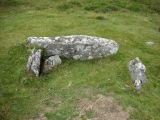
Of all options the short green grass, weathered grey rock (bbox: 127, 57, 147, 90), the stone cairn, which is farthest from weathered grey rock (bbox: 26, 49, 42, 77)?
weathered grey rock (bbox: 127, 57, 147, 90)

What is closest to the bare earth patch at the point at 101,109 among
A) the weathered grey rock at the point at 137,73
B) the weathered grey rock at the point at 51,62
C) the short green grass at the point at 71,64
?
the short green grass at the point at 71,64

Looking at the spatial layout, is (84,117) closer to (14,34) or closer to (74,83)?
(74,83)

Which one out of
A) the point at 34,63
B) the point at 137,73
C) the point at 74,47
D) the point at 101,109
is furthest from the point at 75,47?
the point at 101,109

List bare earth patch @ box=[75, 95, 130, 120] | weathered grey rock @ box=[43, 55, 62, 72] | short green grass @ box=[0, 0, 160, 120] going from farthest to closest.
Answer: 1. weathered grey rock @ box=[43, 55, 62, 72]
2. short green grass @ box=[0, 0, 160, 120]
3. bare earth patch @ box=[75, 95, 130, 120]

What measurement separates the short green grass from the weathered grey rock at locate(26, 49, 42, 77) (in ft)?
1.71

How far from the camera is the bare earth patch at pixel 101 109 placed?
14.0 metres

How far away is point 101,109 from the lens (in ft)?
47.6

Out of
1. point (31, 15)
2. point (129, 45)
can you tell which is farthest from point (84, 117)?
point (31, 15)

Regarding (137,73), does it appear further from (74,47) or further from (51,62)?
(51,62)

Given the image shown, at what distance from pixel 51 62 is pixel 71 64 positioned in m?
1.64

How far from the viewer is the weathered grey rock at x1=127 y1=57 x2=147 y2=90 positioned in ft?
55.1

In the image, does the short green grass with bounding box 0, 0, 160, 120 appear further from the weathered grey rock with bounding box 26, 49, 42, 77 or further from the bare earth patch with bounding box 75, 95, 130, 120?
the weathered grey rock with bounding box 26, 49, 42, 77

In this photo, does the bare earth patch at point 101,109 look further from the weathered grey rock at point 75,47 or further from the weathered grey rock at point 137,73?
the weathered grey rock at point 75,47

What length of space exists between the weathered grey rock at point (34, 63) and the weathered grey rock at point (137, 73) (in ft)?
22.0
